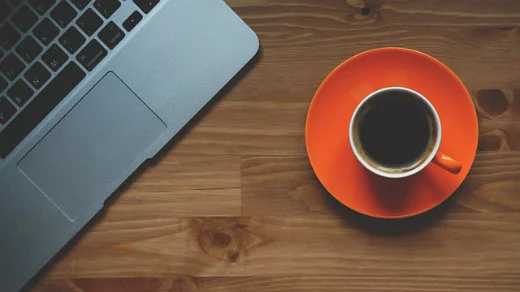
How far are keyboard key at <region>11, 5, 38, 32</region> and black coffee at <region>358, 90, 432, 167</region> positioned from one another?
41cm

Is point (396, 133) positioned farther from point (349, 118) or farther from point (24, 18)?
point (24, 18)

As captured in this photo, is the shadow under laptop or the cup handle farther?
the shadow under laptop

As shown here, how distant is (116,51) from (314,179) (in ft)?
0.98

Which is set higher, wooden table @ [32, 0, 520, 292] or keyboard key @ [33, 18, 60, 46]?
keyboard key @ [33, 18, 60, 46]

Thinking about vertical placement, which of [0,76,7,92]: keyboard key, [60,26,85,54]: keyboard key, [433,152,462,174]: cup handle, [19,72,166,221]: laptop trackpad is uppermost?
[0,76,7,92]: keyboard key

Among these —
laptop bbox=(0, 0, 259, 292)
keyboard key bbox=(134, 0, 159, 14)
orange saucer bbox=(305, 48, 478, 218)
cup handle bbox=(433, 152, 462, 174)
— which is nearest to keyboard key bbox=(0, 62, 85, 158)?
laptop bbox=(0, 0, 259, 292)

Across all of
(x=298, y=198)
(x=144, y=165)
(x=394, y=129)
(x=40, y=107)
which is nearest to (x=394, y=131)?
(x=394, y=129)

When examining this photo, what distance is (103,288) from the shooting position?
869 mm

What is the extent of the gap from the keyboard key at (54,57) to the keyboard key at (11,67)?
30 millimetres

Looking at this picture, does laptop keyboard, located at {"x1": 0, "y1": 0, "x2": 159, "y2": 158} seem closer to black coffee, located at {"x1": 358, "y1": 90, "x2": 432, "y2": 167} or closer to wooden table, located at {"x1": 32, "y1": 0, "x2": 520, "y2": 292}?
wooden table, located at {"x1": 32, "y1": 0, "x2": 520, "y2": 292}

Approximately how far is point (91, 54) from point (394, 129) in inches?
15.0

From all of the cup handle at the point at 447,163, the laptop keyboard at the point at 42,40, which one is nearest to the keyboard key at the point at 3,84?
the laptop keyboard at the point at 42,40

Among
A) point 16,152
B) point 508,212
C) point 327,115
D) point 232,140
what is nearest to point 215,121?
point 232,140

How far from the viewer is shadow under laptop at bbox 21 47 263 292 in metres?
0.85
